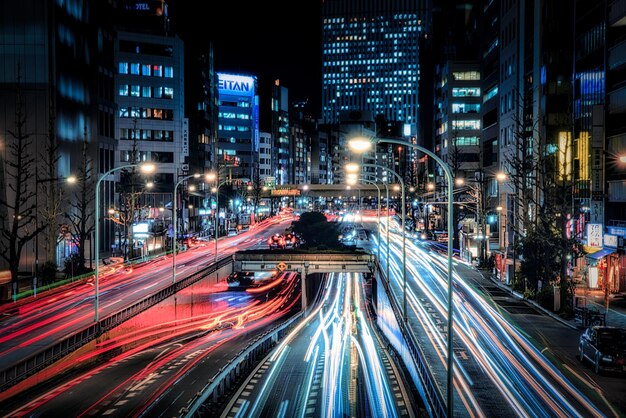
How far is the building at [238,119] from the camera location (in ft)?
557

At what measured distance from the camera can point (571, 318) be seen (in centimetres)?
3838

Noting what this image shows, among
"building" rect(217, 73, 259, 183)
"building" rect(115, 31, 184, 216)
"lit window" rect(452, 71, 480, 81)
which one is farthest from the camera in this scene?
"building" rect(217, 73, 259, 183)

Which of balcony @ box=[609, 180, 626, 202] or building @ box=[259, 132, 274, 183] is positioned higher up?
building @ box=[259, 132, 274, 183]

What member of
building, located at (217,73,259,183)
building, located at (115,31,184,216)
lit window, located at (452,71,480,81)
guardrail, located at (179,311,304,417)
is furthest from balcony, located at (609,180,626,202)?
building, located at (217,73,259,183)

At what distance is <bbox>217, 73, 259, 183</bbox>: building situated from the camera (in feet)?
557

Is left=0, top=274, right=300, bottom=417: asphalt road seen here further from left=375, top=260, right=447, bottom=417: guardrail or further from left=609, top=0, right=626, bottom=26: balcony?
left=609, top=0, right=626, bottom=26: balcony

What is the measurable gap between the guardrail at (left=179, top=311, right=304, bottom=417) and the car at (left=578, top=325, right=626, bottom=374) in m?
14.7

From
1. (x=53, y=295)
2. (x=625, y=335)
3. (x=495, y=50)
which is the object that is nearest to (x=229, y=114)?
(x=495, y=50)

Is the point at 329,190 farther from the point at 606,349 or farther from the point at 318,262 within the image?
the point at 606,349

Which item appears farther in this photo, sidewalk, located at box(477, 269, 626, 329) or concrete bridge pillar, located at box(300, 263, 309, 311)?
concrete bridge pillar, located at box(300, 263, 309, 311)

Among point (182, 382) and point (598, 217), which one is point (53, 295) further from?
point (598, 217)

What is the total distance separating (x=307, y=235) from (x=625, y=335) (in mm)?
58839

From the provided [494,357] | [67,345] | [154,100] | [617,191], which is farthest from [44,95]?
[617,191]

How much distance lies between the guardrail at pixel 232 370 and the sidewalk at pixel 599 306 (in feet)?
54.5
